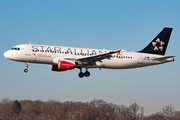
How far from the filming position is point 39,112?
9275 cm

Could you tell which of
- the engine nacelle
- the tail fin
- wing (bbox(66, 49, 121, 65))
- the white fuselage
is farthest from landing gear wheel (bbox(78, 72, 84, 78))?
the tail fin

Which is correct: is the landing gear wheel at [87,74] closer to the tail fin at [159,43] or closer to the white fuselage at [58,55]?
the white fuselage at [58,55]

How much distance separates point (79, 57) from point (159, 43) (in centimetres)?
1702

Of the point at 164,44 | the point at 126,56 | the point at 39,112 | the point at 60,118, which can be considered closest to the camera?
the point at 126,56

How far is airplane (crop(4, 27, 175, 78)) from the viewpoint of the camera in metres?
39.9

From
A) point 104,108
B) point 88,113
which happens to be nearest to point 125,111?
point 104,108

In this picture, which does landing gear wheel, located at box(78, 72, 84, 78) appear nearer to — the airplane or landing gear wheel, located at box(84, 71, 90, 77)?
the airplane

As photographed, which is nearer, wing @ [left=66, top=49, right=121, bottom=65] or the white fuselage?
wing @ [left=66, top=49, right=121, bottom=65]

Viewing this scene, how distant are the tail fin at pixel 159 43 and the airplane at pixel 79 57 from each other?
1.04 meters

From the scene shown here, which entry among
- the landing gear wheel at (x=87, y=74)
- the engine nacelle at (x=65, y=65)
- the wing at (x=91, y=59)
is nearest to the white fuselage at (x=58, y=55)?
the wing at (x=91, y=59)

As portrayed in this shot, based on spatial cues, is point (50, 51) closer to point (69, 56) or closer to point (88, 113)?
point (69, 56)

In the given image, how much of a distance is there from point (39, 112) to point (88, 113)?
20.0m

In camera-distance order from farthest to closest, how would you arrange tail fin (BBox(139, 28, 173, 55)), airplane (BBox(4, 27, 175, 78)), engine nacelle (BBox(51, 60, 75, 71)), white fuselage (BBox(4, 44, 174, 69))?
tail fin (BBox(139, 28, 173, 55))
white fuselage (BBox(4, 44, 174, 69))
airplane (BBox(4, 27, 175, 78))
engine nacelle (BBox(51, 60, 75, 71))

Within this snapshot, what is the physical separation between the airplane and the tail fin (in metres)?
1.04
